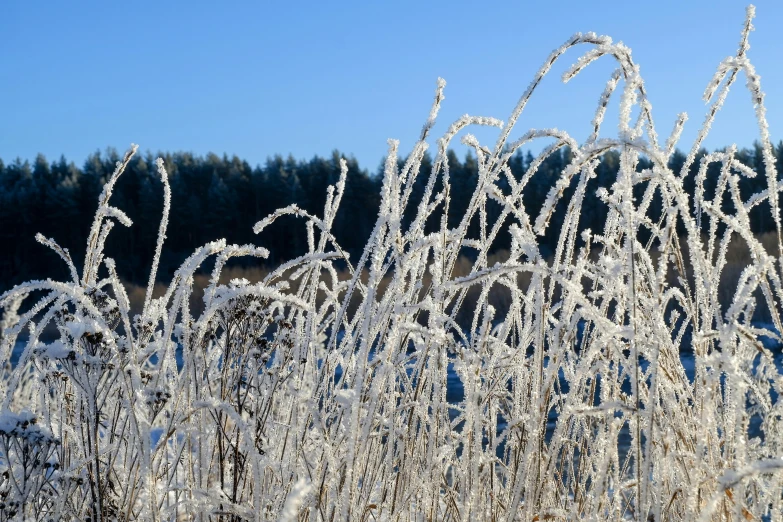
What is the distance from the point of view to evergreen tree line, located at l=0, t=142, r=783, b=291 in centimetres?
3077

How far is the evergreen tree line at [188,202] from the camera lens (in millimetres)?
30766

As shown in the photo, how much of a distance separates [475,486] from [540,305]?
0.29m

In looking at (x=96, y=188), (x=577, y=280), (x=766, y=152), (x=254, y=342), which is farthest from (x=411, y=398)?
(x=96, y=188)

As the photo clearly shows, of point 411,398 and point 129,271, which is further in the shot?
point 129,271

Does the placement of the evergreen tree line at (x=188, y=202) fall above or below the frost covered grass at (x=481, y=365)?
above

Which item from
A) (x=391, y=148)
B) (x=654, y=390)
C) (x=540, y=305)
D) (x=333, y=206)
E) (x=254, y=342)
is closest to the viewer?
(x=654, y=390)

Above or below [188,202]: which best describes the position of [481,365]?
below

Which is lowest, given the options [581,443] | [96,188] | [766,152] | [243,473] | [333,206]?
[243,473]

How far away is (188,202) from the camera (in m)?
31.9

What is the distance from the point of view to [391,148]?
1.19 m

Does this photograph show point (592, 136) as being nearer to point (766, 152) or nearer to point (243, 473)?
point (766, 152)

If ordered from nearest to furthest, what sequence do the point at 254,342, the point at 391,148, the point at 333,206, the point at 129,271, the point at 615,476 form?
the point at 391,148 → the point at 615,476 → the point at 254,342 → the point at 333,206 → the point at 129,271

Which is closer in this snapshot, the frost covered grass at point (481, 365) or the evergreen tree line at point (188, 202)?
the frost covered grass at point (481, 365)

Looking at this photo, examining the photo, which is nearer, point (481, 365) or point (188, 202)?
point (481, 365)
